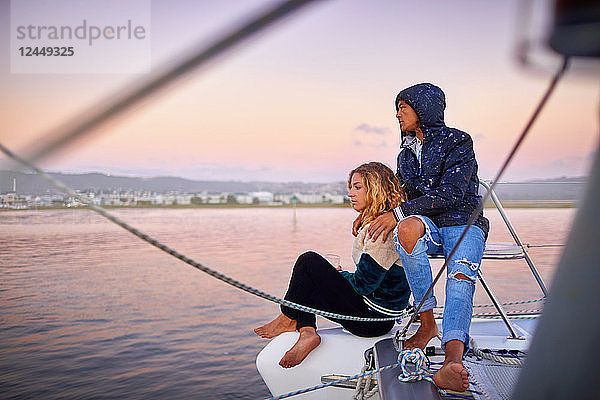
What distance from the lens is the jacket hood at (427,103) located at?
6.86ft

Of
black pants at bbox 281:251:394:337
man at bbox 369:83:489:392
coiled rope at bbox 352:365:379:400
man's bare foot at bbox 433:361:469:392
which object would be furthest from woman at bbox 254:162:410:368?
man's bare foot at bbox 433:361:469:392

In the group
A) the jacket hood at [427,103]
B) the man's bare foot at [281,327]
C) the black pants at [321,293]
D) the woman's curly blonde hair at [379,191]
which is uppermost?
the jacket hood at [427,103]

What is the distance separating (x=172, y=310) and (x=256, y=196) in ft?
97.1

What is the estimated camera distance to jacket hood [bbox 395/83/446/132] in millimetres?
2092

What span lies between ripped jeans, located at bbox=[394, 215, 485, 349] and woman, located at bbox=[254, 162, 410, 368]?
191 millimetres

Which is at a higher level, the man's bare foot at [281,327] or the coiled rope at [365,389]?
the man's bare foot at [281,327]

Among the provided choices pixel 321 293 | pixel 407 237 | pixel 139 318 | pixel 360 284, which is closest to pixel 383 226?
pixel 407 237

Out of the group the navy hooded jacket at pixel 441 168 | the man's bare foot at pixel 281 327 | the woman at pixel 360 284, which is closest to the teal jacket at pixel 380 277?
the woman at pixel 360 284

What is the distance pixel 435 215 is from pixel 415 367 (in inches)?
24.3

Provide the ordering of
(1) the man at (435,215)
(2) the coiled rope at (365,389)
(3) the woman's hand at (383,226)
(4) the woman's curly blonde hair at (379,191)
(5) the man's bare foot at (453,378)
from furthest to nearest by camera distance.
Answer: (4) the woman's curly blonde hair at (379,191) → (3) the woman's hand at (383,226) → (2) the coiled rope at (365,389) → (1) the man at (435,215) → (5) the man's bare foot at (453,378)

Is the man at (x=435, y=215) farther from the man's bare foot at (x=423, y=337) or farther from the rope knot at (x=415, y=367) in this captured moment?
the rope knot at (x=415, y=367)

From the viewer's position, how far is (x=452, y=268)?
183 cm

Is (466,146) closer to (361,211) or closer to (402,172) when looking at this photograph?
(402,172)

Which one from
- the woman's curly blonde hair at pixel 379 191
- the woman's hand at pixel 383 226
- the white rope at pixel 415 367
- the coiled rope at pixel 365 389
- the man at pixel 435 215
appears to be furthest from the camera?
the woman's curly blonde hair at pixel 379 191
